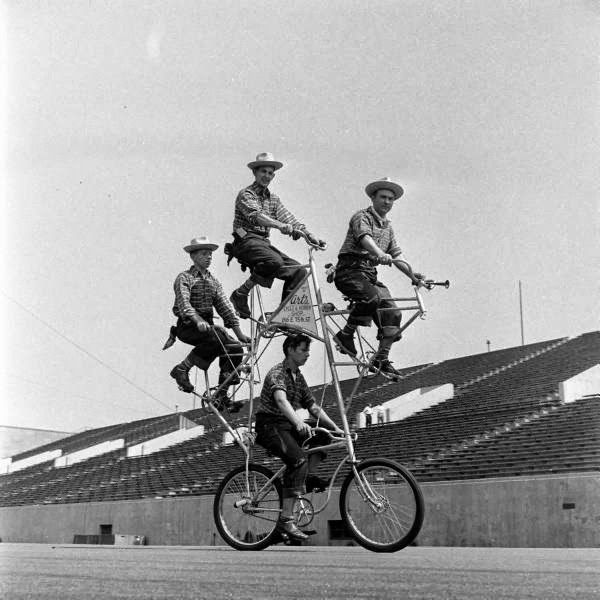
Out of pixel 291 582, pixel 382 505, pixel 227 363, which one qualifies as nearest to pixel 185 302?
pixel 227 363

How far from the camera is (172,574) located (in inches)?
129

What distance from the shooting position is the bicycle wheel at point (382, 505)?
5699 mm

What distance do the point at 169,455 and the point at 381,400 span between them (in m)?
5.79

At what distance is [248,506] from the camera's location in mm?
6605

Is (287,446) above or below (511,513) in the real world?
above

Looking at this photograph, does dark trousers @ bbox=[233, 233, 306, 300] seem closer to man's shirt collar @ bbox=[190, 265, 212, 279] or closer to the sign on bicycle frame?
the sign on bicycle frame

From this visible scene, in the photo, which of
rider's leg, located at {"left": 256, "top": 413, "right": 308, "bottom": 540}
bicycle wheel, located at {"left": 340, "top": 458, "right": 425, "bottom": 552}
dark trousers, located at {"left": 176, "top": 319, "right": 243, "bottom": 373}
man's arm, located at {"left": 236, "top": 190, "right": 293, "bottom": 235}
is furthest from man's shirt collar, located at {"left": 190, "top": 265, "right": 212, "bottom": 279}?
bicycle wheel, located at {"left": 340, "top": 458, "right": 425, "bottom": 552}

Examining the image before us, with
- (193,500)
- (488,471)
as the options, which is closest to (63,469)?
(193,500)

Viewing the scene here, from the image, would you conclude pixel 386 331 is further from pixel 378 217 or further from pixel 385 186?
pixel 385 186

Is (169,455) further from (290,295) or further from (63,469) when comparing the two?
(290,295)

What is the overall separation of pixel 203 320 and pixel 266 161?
5.28 feet

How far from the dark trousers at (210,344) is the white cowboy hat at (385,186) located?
1990 mm

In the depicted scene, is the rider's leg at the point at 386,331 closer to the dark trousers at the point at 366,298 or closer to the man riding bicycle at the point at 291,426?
the dark trousers at the point at 366,298

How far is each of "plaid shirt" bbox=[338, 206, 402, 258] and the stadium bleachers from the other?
130 cm
